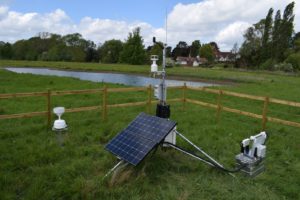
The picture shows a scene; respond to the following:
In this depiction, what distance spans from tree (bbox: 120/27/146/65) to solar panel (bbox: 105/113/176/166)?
4842cm

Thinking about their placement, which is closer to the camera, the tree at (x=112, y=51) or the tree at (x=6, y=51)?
the tree at (x=112, y=51)

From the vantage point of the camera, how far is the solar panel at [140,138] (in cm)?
422

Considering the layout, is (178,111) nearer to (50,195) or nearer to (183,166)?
(183,166)

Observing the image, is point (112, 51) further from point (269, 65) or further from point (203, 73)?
point (203, 73)

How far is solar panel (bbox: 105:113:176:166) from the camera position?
4.22 metres

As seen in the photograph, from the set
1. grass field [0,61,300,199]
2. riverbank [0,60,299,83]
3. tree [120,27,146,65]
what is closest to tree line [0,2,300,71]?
tree [120,27,146,65]

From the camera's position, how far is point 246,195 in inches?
156

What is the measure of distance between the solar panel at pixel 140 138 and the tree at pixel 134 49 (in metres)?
48.4

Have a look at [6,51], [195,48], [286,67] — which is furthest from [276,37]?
[6,51]

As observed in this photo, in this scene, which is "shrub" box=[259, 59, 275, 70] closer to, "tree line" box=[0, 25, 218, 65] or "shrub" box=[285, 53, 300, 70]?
"shrub" box=[285, 53, 300, 70]

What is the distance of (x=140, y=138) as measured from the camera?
4520 millimetres

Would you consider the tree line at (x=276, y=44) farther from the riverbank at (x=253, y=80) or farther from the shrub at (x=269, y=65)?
the riverbank at (x=253, y=80)

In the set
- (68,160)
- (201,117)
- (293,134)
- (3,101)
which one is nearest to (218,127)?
(201,117)

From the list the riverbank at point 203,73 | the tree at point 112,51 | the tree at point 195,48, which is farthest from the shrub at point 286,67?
the tree at point 195,48
